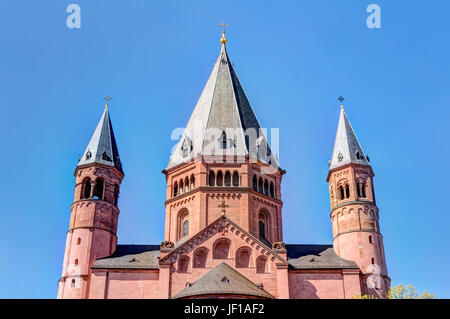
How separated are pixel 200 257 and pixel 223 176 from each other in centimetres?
977

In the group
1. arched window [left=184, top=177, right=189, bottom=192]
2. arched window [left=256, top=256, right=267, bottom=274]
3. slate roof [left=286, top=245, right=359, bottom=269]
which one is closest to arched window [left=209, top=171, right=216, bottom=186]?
arched window [left=184, top=177, right=189, bottom=192]

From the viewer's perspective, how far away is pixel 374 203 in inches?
2082

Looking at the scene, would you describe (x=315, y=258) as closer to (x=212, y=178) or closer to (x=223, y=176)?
(x=223, y=176)

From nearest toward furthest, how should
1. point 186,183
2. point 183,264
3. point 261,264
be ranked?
point 183,264
point 261,264
point 186,183

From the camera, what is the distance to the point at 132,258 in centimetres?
4925

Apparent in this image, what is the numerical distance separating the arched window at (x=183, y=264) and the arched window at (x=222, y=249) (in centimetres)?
250

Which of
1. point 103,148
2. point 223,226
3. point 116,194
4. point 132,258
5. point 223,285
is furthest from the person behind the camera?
point 103,148

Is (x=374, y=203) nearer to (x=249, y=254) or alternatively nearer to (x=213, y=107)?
(x=249, y=254)

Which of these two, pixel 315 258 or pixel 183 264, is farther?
pixel 315 258

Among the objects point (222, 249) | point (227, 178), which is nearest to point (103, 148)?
point (227, 178)

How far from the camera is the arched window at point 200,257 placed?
46688 mm

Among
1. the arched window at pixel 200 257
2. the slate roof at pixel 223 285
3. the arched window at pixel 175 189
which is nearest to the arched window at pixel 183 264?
the arched window at pixel 200 257
